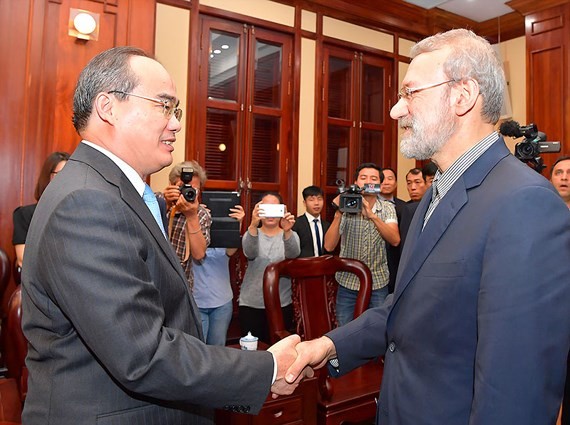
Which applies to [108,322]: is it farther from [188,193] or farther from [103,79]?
[188,193]

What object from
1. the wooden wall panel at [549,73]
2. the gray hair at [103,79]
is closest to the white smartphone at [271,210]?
the gray hair at [103,79]

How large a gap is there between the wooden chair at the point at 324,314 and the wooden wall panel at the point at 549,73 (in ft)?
9.97

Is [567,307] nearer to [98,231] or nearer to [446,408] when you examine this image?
[446,408]

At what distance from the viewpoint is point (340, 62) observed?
4.82m

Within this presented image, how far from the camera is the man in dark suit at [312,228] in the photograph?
3697 mm

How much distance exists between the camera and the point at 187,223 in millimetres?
2619

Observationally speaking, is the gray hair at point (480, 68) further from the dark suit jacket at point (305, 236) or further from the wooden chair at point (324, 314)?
the dark suit jacket at point (305, 236)

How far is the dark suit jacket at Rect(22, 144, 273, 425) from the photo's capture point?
0.92 meters

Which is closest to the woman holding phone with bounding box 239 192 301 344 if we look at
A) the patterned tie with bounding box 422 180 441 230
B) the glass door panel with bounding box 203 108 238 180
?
the glass door panel with bounding box 203 108 238 180

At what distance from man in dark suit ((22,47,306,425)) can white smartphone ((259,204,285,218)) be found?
198 centimetres

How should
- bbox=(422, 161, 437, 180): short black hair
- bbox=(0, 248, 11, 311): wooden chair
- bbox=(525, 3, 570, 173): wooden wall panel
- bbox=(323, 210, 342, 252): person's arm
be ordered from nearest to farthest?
bbox=(0, 248, 11, 311): wooden chair, bbox=(323, 210, 342, 252): person's arm, bbox=(422, 161, 437, 180): short black hair, bbox=(525, 3, 570, 173): wooden wall panel

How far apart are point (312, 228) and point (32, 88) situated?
2219mm

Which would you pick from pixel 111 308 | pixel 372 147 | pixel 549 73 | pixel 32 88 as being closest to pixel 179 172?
pixel 32 88

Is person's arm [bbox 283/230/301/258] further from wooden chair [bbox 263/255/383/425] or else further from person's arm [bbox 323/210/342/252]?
wooden chair [bbox 263/255/383/425]
